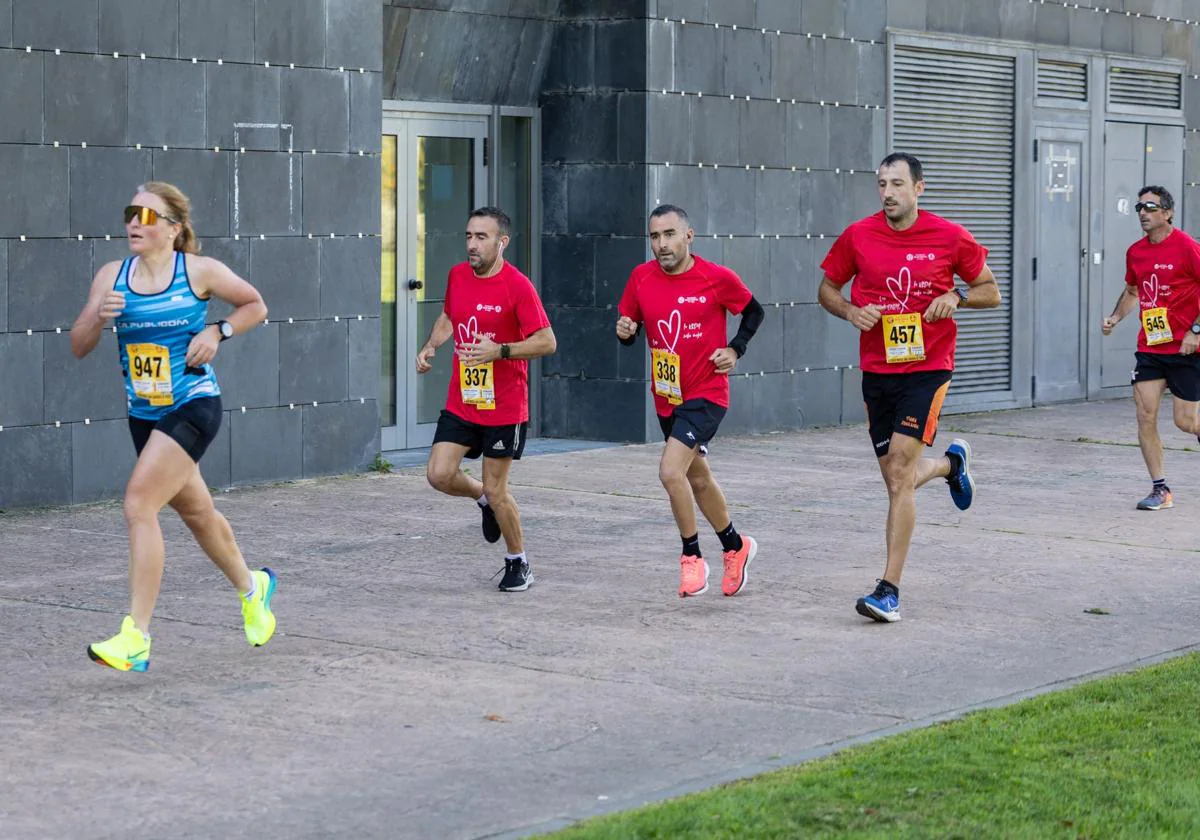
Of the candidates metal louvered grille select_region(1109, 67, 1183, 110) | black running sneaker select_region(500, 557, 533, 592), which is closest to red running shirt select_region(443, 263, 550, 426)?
black running sneaker select_region(500, 557, 533, 592)

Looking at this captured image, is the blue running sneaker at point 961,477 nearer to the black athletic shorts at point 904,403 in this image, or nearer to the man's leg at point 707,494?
the black athletic shorts at point 904,403

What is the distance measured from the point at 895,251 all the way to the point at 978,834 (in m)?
4.22

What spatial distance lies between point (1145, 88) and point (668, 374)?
13434 mm

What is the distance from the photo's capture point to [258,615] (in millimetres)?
8125

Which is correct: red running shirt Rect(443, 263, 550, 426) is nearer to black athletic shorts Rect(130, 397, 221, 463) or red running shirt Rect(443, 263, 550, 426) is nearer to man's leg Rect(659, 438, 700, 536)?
man's leg Rect(659, 438, 700, 536)

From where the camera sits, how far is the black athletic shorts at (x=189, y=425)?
7848mm

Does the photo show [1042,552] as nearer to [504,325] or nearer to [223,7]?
[504,325]

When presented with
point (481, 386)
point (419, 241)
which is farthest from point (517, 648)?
point (419, 241)

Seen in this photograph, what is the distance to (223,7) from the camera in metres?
13.2

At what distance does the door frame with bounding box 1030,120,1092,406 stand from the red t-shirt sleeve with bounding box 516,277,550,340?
37.0 ft

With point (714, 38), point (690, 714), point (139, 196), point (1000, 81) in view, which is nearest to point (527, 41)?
point (714, 38)

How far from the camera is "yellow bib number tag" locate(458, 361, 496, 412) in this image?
9.80 metres

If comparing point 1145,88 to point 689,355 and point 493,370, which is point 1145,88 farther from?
point 493,370

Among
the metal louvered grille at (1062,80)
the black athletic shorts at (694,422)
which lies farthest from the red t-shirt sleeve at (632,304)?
the metal louvered grille at (1062,80)
